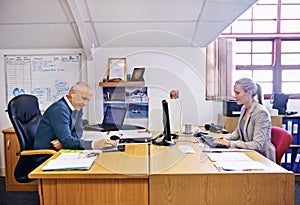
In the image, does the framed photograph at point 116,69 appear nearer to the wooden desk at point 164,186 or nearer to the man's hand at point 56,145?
the man's hand at point 56,145

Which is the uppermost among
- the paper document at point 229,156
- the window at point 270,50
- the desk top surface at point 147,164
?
the window at point 270,50

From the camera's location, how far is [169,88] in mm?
3623

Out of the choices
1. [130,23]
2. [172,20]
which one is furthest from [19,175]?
[172,20]

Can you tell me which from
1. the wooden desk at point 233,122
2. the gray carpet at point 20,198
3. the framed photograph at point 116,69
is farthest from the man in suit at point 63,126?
the wooden desk at point 233,122

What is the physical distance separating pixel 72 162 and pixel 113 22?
1.73 meters

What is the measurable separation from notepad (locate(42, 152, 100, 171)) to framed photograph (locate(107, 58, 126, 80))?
5.64ft

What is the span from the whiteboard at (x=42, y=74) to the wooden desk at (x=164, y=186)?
211 cm

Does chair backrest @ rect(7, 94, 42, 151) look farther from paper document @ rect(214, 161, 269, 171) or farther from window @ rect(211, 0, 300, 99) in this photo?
window @ rect(211, 0, 300, 99)

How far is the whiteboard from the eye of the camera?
3428 millimetres

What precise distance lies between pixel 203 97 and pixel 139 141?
160cm

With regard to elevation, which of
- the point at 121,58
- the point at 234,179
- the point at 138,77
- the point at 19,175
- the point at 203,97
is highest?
the point at 121,58

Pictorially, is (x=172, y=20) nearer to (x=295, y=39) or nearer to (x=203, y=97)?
(x=203, y=97)

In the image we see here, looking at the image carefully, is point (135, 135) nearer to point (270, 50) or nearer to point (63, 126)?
point (63, 126)

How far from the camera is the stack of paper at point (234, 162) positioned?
60.4 inches
